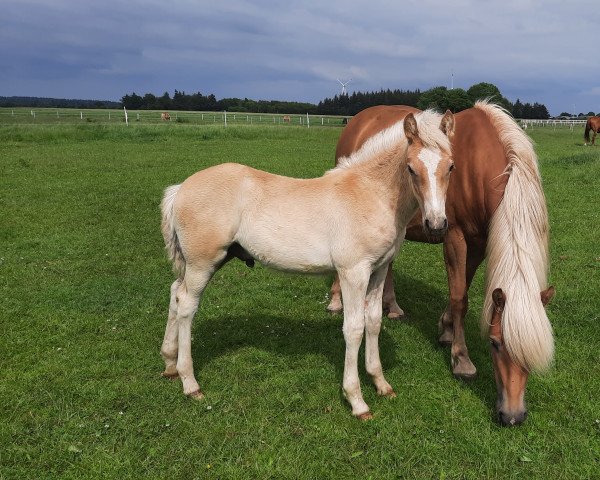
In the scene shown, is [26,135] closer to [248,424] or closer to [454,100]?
[248,424]

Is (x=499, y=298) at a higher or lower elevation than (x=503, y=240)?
lower

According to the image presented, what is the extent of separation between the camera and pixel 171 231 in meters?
4.45

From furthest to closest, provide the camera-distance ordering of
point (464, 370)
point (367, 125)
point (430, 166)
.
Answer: point (367, 125), point (464, 370), point (430, 166)

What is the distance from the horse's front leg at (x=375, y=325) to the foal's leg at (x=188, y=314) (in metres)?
1.51

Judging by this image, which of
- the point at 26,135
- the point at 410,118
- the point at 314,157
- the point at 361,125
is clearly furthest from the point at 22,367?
the point at 26,135

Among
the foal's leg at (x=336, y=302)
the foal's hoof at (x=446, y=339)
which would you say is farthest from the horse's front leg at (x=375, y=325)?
the foal's leg at (x=336, y=302)

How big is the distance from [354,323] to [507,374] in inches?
49.7

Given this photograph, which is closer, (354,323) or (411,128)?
(411,128)

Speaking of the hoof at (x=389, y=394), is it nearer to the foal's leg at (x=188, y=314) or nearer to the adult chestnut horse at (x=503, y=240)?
the adult chestnut horse at (x=503, y=240)

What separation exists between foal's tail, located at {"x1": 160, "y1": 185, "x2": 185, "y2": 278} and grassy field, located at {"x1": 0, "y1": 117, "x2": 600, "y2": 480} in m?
1.19

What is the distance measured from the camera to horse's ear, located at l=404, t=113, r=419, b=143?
3504 millimetres

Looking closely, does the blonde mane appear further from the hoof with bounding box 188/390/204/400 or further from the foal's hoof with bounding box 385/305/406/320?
the hoof with bounding box 188/390/204/400

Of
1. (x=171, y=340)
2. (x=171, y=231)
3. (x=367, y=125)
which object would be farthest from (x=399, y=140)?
(x=367, y=125)

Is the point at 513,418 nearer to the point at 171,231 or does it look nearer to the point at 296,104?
the point at 171,231
